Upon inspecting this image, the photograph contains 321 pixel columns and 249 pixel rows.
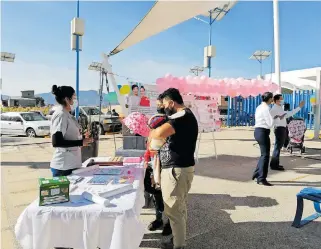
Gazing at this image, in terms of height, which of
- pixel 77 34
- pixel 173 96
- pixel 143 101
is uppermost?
pixel 77 34

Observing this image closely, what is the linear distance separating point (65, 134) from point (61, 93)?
446 mm

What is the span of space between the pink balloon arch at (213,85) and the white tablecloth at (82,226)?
536 cm

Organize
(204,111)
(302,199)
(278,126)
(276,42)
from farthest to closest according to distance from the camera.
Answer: (276,42), (204,111), (278,126), (302,199)

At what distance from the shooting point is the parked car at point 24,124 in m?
15.1

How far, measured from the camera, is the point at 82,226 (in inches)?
89.1

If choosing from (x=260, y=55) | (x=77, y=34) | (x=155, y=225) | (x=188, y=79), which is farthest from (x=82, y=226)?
(x=260, y=55)

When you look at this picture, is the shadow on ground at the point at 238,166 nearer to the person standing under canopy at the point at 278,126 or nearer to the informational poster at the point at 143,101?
the person standing under canopy at the point at 278,126

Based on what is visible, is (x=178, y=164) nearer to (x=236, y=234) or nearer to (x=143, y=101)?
(x=236, y=234)

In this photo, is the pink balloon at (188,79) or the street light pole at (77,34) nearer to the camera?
the pink balloon at (188,79)

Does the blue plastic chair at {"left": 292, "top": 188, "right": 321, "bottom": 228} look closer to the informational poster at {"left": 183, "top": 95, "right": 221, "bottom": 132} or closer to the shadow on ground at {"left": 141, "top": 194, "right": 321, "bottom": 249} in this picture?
the shadow on ground at {"left": 141, "top": 194, "right": 321, "bottom": 249}

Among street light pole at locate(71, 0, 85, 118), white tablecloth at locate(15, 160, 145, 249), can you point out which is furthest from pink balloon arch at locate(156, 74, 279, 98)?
street light pole at locate(71, 0, 85, 118)

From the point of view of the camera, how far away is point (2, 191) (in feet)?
18.1

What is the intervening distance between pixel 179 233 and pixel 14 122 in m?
15.2

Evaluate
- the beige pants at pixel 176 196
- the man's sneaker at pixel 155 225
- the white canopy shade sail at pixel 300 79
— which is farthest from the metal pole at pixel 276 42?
the white canopy shade sail at pixel 300 79
